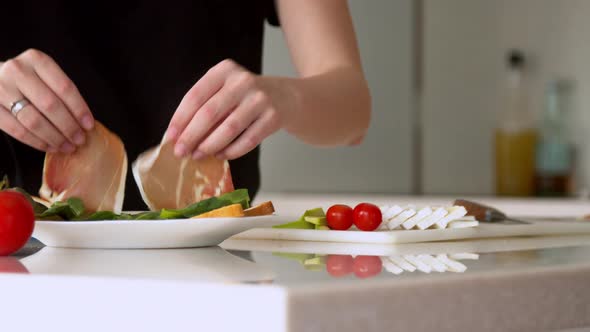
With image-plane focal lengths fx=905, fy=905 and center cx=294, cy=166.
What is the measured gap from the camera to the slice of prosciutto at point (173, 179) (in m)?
0.91

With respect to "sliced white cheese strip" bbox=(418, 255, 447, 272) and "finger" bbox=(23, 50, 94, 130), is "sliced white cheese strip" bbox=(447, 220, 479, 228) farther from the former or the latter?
"finger" bbox=(23, 50, 94, 130)

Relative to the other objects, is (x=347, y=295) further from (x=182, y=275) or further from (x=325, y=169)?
(x=325, y=169)

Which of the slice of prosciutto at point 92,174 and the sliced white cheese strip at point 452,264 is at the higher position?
the slice of prosciutto at point 92,174

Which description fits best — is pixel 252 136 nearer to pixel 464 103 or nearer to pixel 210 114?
pixel 210 114

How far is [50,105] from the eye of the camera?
0.91 meters

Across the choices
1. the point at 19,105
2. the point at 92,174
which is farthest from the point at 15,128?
the point at 92,174

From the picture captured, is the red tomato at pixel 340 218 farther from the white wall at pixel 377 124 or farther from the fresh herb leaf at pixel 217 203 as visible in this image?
the white wall at pixel 377 124

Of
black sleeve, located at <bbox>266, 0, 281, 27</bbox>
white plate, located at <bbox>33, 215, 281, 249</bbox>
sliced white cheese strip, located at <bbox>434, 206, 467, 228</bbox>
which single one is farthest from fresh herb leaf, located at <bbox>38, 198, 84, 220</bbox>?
black sleeve, located at <bbox>266, 0, 281, 27</bbox>

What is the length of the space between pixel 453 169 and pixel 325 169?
443 mm

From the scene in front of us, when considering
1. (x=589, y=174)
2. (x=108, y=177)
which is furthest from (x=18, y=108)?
(x=589, y=174)

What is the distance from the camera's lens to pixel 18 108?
3.17 ft

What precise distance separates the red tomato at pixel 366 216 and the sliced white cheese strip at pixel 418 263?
168 mm

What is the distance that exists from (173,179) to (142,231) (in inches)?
6.1

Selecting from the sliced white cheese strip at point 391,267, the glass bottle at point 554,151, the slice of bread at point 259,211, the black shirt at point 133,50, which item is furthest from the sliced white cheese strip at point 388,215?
the glass bottle at point 554,151
